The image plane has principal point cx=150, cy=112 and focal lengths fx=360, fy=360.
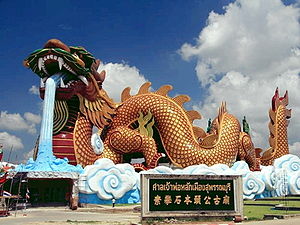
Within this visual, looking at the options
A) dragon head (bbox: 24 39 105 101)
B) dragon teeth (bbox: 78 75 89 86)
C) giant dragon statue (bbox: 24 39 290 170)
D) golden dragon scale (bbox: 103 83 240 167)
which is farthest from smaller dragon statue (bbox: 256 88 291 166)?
dragon teeth (bbox: 78 75 89 86)

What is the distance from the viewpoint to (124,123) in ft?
68.8

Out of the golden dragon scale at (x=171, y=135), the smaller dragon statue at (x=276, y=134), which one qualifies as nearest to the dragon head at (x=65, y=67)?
the golden dragon scale at (x=171, y=135)

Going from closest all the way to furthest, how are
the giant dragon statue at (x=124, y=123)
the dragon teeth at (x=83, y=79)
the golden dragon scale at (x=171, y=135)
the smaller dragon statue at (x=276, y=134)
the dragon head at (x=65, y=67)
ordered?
the dragon head at (x=65, y=67), the giant dragon statue at (x=124, y=123), the dragon teeth at (x=83, y=79), the golden dragon scale at (x=171, y=135), the smaller dragon statue at (x=276, y=134)

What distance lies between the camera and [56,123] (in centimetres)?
1833

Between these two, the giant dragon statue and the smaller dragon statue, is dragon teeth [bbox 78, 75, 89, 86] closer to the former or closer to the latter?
the giant dragon statue

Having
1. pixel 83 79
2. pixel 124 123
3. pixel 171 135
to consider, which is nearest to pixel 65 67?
pixel 83 79

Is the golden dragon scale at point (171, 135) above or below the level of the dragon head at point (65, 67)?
below

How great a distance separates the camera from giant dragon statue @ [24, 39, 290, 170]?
17.9 metres

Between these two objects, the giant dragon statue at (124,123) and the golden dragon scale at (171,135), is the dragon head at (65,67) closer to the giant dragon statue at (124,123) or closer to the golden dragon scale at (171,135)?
the giant dragon statue at (124,123)

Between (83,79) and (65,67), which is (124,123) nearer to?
(83,79)

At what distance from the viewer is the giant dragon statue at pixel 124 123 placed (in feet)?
58.6

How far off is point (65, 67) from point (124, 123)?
517 cm

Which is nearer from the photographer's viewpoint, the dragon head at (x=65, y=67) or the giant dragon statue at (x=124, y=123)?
the dragon head at (x=65, y=67)

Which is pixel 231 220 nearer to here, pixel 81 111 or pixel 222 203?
Answer: pixel 222 203
